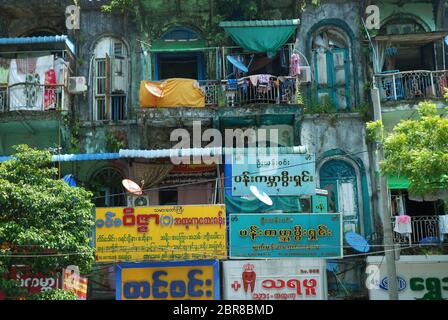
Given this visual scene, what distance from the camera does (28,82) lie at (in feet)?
57.1

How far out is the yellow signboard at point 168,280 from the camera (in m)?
15.3

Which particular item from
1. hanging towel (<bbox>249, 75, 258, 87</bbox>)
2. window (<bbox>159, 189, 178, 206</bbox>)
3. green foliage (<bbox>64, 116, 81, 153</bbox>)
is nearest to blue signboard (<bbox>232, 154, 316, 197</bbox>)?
hanging towel (<bbox>249, 75, 258, 87</bbox>)

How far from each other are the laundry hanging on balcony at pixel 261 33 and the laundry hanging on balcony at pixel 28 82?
5451 millimetres

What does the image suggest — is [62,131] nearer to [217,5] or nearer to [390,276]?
[217,5]

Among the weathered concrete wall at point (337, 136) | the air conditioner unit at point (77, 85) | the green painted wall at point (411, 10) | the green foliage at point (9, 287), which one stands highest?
the green painted wall at point (411, 10)

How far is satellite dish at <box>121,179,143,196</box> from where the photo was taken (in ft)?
52.1

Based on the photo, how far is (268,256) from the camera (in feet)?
49.5

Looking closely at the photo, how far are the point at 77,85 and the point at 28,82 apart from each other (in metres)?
1.39

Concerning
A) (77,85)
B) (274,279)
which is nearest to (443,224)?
(274,279)

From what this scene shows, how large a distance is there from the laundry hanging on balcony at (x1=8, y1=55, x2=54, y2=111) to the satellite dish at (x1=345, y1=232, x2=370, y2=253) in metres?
9.35

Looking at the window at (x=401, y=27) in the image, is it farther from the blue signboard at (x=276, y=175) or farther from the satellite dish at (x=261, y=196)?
the satellite dish at (x=261, y=196)

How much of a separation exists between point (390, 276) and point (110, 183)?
8761 mm

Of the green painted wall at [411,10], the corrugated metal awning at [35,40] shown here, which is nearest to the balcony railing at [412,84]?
the green painted wall at [411,10]
